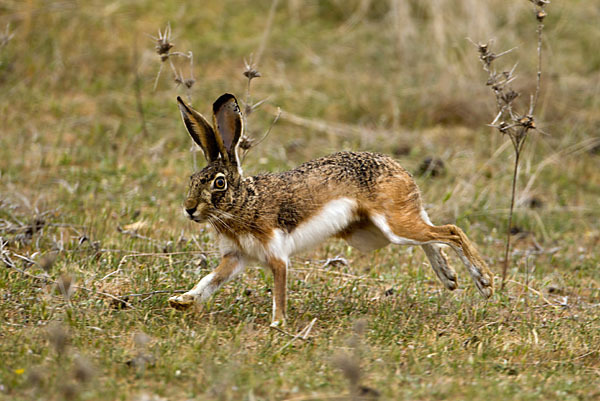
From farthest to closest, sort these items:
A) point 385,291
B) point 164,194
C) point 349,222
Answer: point 164,194, point 385,291, point 349,222

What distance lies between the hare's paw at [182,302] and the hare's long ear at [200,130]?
86 centimetres

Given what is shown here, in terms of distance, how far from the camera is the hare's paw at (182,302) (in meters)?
5.13

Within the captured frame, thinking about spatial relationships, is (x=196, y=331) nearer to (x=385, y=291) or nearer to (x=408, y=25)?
(x=385, y=291)

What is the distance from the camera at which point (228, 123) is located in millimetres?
5246

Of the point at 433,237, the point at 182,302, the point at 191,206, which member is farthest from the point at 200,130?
the point at 433,237

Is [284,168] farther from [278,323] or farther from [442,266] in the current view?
[278,323]

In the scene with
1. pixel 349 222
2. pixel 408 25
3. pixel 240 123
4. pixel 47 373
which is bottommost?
pixel 47 373

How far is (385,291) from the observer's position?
607 cm

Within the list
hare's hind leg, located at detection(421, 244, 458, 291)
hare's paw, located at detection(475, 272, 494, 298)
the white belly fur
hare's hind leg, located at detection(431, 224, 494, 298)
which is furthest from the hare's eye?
hare's paw, located at detection(475, 272, 494, 298)

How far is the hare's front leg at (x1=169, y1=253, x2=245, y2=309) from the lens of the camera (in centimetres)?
515

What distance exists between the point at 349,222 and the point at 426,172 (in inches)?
139

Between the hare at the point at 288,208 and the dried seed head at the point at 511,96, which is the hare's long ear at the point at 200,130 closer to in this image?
the hare at the point at 288,208

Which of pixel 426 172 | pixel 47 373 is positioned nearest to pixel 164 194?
pixel 426 172

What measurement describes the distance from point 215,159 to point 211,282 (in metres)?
0.77
